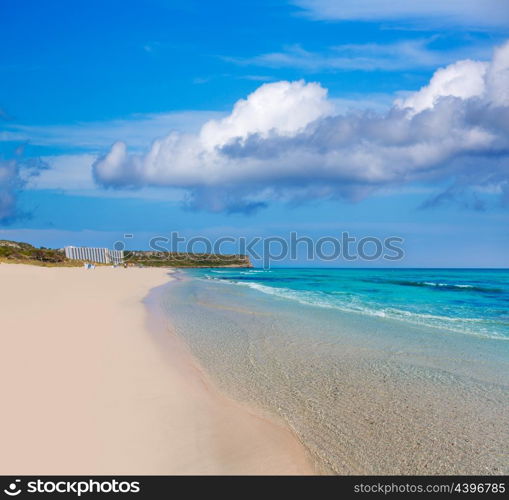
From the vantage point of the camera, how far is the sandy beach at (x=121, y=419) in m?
5.09

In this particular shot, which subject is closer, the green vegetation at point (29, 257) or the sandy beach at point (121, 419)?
the sandy beach at point (121, 419)

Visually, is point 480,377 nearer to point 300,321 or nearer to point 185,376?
point 185,376

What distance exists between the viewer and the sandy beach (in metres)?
5.09

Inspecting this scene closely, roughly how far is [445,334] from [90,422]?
13135 millimetres

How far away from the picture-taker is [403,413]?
7148 mm

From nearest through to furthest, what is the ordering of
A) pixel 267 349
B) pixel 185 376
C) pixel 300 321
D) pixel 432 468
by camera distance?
pixel 432 468, pixel 185 376, pixel 267 349, pixel 300 321

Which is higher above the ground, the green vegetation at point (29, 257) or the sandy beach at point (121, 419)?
the green vegetation at point (29, 257)

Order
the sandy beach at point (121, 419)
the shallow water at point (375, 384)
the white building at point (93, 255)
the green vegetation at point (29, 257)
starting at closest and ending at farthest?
the sandy beach at point (121, 419) < the shallow water at point (375, 384) < the green vegetation at point (29, 257) < the white building at point (93, 255)

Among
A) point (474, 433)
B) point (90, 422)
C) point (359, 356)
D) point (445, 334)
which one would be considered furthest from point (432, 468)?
point (445, 334)

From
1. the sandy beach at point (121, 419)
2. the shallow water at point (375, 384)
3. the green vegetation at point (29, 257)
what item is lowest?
the shallow water at point (375, 384)

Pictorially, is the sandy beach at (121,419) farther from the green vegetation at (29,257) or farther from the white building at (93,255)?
the white building at (93,255)

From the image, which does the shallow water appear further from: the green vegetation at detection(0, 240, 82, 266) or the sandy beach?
the green vegetation at detection(0, 240, 82, 266)

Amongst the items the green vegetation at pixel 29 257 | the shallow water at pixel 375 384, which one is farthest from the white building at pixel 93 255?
the shallow water at pixel 375 384

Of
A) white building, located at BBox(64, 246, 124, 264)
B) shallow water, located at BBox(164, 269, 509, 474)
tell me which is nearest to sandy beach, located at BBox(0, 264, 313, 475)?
shallow water, located at BBox(164, 269, 509, 474)
